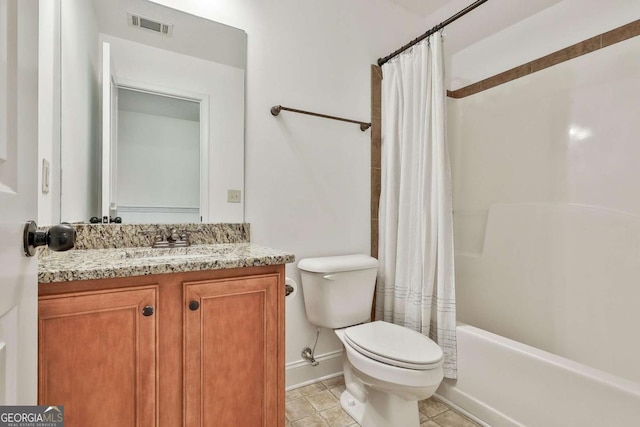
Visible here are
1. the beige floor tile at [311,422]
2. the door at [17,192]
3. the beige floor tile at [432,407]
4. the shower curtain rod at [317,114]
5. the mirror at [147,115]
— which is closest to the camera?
the door at [17,192]

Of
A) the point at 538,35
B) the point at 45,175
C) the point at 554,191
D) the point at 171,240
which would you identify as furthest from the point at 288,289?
the point at 538,35

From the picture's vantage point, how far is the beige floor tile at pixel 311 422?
4.94ft

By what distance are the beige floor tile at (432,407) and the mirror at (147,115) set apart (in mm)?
1421

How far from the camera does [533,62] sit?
1.90m

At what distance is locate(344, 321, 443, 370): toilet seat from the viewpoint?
4.09 ft

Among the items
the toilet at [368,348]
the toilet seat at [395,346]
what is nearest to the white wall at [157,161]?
the toilet at [368,348]

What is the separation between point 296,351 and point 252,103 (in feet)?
4.74

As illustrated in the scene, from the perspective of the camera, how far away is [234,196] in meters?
1.65

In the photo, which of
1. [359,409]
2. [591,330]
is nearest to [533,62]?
[591,330]

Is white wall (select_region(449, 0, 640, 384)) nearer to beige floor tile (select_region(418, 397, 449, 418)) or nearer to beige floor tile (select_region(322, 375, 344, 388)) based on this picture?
beige floor tile (select_region(418, 397, 449, 418))

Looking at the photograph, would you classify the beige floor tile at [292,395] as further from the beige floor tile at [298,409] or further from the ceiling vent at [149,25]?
the ceiling vent at [149,25]

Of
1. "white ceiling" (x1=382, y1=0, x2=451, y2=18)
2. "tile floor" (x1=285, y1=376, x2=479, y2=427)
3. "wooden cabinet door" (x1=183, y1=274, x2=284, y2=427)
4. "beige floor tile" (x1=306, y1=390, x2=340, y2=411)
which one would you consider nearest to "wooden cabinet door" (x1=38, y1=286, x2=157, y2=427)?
"wooden cabinet door" (x1=183, y1=274, x2=284, y2=427)

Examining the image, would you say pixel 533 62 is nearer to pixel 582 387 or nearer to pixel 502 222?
pixel 502 222

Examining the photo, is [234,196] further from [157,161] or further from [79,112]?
[79,112]
